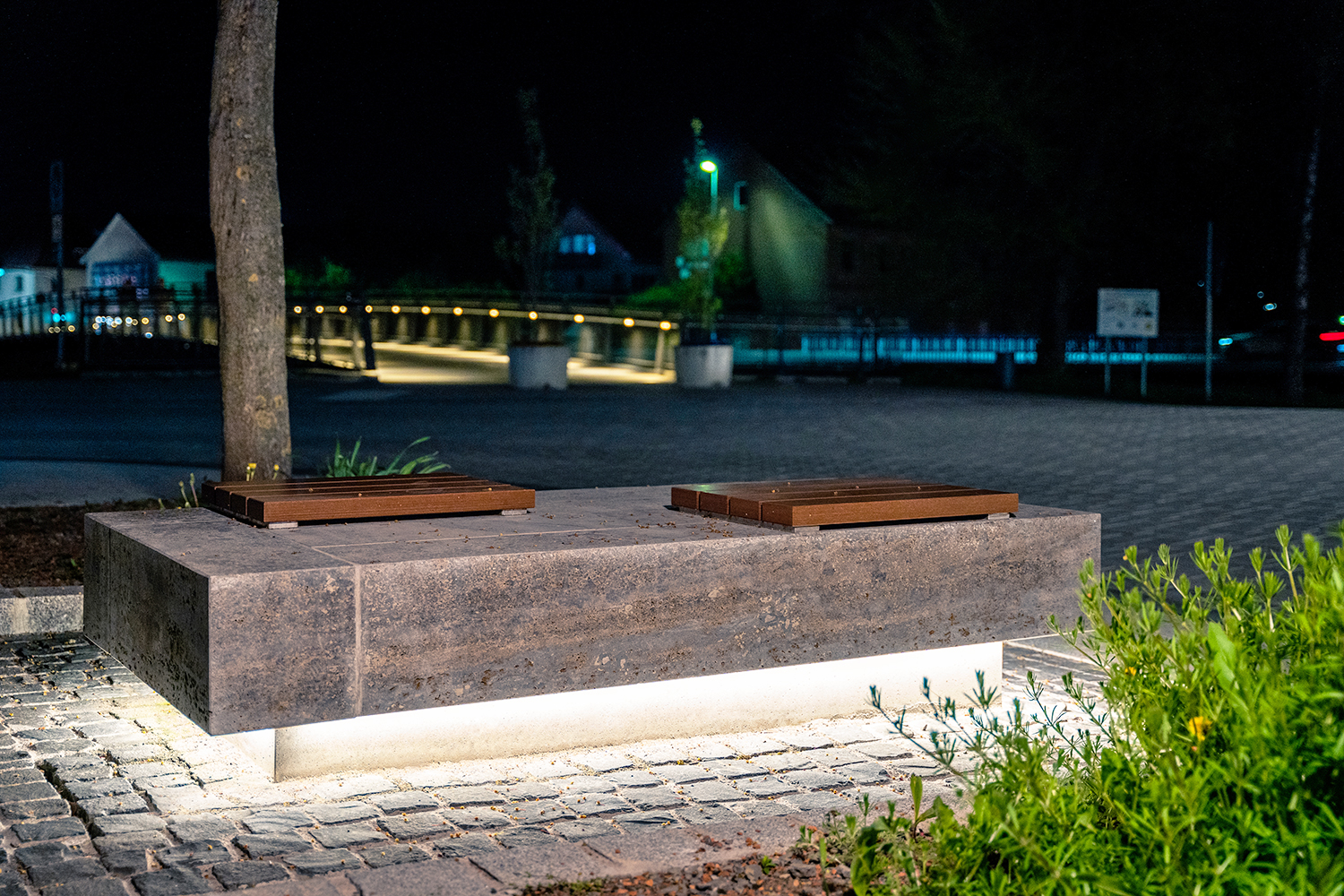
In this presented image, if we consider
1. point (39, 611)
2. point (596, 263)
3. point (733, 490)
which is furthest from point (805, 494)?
point (596, 263)

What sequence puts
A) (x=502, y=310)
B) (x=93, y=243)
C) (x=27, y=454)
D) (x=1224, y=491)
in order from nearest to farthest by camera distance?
(x=1224, y=491)
(x=27, y=454)
(x=502, y=310)
(x=93, y=243)

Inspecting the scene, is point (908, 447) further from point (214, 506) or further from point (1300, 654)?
point (1300, 654)

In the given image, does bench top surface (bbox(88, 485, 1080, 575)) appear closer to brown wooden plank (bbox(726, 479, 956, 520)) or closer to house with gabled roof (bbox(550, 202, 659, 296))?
brown wooden plank (bbox(726, 479, 956, 520))

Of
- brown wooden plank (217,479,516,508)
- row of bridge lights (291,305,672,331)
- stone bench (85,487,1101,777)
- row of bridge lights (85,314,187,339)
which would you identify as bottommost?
stone bench (85,487,1101,777)

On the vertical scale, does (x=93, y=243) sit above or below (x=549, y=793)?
above

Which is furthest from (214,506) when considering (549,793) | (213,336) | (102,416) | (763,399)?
(213,336)

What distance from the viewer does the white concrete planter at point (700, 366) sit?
31719 mm

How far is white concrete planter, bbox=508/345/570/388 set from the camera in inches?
1155

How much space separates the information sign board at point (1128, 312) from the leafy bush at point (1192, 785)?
85.6 ft

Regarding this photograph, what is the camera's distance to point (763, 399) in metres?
27.0

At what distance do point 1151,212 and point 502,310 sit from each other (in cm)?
2031

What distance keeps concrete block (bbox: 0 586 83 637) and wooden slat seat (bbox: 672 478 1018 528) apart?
318 cm

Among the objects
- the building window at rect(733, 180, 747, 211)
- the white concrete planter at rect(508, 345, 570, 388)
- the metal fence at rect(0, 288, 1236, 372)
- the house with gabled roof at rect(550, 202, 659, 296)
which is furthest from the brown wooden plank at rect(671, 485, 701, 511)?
the house with gabled roof at rect(550, 202, 659, 296)

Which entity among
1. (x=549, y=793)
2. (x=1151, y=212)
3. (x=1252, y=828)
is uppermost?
(x=1151, y=212)
